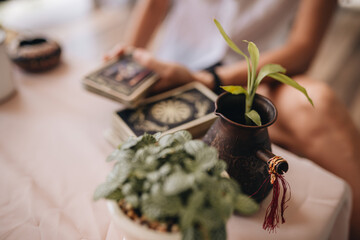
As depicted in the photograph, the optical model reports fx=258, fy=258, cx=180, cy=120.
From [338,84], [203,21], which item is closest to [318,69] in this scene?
[338,84]

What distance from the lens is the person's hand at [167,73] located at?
2.63 feet

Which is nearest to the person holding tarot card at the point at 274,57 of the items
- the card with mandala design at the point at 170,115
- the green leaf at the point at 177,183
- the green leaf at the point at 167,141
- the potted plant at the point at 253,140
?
the card with mandala design at the point at 170,115

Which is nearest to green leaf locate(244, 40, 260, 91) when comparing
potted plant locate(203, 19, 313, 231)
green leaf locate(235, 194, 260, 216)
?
potted plant locate(203, 19, 313, 231)

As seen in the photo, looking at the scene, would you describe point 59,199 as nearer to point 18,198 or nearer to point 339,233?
point 18,198

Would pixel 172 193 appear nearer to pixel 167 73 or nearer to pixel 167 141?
pixel 167 141

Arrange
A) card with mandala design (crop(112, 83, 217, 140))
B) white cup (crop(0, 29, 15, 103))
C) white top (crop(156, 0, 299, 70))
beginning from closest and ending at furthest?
card with mandala design (crop(112, 83, 217, 140)) < white cup (crop(0, 29, 15, 103)) < white top (crop(156, 0, 299, 70))

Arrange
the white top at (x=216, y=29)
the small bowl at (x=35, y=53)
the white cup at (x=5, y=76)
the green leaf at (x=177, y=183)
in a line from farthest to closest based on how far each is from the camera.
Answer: the white top at (x=216, y=29) < the small bowl at (x=35, y=53) < the white cup at (x=5, y=76) < the green leaf at (x=177, y=183)

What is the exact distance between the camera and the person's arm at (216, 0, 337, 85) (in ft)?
2.94

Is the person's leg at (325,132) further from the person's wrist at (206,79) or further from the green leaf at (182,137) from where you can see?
the green leaf at (182,137)

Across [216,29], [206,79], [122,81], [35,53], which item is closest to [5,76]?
[35,53]

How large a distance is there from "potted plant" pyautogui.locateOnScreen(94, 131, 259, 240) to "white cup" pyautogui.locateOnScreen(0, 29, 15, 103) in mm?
576

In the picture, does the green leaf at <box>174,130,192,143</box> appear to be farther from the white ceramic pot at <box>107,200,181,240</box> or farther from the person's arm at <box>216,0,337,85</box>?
the person's arm at <box>216,0,337,85</box>

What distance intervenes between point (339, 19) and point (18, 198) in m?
3.27

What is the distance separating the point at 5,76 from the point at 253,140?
2.43 feet
